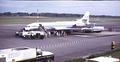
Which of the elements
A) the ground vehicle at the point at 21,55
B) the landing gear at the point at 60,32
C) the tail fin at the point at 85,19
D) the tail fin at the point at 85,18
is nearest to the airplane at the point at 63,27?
the landing gear at the point at 60,32

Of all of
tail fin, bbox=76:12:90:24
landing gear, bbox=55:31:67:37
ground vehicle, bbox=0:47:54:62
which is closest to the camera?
ground vehicle, bbox=0:47:54:62

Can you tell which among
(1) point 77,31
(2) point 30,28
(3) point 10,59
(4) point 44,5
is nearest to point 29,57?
(3) point 10,59

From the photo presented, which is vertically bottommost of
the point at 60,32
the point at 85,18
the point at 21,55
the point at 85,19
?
the point at 60,32

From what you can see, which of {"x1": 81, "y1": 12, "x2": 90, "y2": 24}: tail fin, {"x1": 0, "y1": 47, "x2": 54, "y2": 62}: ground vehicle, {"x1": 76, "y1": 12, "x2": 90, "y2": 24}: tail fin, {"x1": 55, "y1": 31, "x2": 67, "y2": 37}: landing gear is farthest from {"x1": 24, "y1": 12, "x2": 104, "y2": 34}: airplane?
{"x1": 0, "y1": 47, "x2": 54, "y2": 62}: ground vehicle

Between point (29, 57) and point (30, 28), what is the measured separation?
23768 millimetres

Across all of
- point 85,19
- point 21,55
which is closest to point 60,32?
point 85,19

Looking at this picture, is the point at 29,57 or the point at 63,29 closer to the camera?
the point at 29,57

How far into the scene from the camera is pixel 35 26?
3706 centimetres

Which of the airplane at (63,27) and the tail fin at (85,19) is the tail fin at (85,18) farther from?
the airplane at (63,27)

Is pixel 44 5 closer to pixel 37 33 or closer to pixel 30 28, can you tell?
pixel 37 33

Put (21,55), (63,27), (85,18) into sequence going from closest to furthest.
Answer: (21,55)
(63,27)
(85,18)

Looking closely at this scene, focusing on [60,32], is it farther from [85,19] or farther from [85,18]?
[85,18]

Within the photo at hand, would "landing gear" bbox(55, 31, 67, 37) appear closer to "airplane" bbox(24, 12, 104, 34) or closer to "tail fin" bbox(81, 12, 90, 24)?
"airplane" bbox(24, 12, 104, 34)

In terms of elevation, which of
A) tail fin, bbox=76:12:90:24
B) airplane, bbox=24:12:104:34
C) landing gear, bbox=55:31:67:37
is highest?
tail fin, bbox=76:12:90:24
